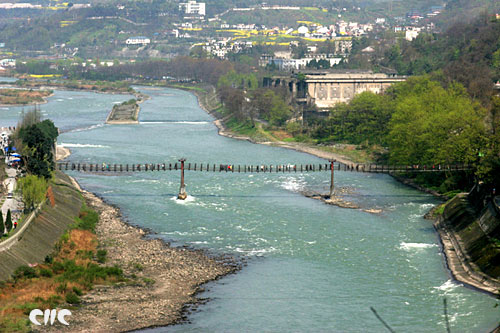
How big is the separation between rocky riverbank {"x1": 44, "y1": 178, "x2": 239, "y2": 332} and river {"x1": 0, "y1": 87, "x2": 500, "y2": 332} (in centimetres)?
122

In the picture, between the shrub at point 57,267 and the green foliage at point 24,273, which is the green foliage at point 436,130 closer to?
the shrub at point 57,267

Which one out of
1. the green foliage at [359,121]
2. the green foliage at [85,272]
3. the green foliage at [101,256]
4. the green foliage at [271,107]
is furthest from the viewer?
the green foliage at [271,107]

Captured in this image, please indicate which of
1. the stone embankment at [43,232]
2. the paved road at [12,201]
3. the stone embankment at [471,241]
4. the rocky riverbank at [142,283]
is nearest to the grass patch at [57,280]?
the stone embankment at [43,232]

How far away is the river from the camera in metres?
41.8

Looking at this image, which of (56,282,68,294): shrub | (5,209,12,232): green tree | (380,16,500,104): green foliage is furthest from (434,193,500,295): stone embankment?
(380,16,500,104): green foliage

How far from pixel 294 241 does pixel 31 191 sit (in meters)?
16.4

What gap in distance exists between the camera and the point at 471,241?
2030 inches

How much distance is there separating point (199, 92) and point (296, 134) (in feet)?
247

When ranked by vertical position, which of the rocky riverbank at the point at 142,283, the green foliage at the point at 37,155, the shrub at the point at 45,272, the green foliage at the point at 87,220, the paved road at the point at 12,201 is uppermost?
the green foliage at the point at 37,155

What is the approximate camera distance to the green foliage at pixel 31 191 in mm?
52094

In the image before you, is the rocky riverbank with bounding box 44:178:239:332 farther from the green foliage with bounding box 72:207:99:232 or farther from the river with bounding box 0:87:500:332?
the river with bounding box 0:87:500:332

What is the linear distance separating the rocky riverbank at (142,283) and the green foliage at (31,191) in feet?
15.3

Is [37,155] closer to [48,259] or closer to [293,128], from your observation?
[48,259]

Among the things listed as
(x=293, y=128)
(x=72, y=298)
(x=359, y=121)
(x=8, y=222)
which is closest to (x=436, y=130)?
(x=359, y=121)
